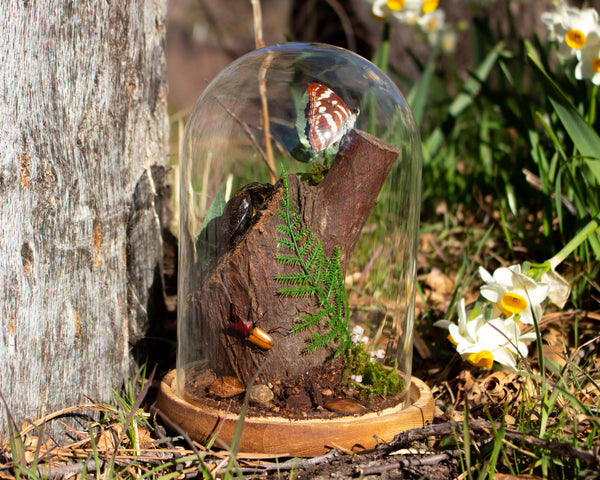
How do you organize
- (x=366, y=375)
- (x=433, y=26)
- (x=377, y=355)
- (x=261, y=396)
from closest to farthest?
(x=261, y=396)
(x=366, y=375)
(x=377, y=355)
(x=433, y=26)

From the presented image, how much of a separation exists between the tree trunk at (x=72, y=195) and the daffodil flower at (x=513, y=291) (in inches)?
37.7

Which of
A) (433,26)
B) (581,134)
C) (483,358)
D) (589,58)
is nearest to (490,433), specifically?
(483,358)

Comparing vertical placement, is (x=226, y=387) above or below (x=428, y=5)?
below

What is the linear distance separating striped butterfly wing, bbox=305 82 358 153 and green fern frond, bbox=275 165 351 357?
0.39ft

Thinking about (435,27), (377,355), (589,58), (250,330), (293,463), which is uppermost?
(435,27)

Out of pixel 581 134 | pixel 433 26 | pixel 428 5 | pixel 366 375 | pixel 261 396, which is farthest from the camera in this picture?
pixel 433 26

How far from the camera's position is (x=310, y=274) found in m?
1.33

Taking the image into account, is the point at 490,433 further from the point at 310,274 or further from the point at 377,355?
the point at 310,274

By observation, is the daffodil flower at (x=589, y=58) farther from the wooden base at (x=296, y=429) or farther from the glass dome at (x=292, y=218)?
the wooden base at (x=296, y=429)

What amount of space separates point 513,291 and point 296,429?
0.66 metres

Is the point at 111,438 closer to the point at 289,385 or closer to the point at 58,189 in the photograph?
the point at 289,385

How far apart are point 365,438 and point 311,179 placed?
0.61 metres

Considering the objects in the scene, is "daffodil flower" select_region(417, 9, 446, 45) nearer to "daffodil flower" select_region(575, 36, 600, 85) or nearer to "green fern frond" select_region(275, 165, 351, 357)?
"daffodil flower" select_region(575, 36, 600, 85)

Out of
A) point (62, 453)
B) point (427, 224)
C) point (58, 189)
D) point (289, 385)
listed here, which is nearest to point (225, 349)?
point (289, 385)
